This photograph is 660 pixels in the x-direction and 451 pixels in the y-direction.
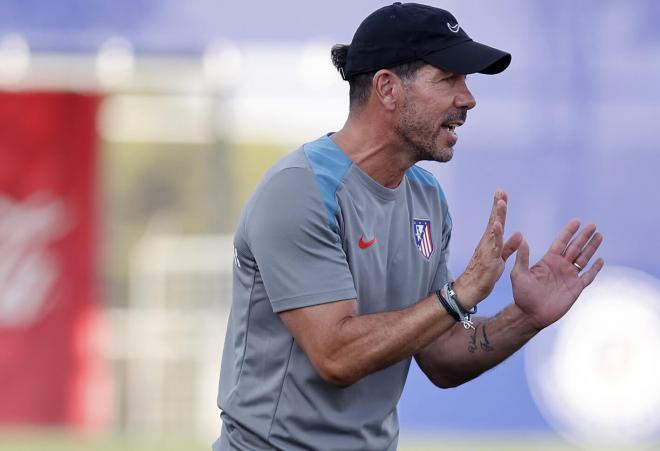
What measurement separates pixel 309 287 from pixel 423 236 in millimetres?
605

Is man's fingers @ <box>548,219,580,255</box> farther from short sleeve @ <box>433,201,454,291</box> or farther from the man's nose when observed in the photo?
the man's nose

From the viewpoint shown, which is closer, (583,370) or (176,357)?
(583,370)

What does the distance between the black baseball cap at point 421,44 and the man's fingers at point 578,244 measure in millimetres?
634

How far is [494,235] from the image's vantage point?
13.4 ft

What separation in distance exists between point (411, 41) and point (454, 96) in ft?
0.77

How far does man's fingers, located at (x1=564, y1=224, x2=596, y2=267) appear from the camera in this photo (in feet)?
15.1

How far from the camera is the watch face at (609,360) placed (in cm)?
1077

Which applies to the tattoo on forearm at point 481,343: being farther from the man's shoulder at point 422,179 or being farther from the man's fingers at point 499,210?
the man's fingers at point 499,210

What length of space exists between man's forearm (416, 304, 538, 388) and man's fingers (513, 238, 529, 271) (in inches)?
7.3

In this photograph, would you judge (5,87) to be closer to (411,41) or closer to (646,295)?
(646,295)

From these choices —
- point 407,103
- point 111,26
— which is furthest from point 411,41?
point 111,26

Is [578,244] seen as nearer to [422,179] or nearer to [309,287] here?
[422,179]

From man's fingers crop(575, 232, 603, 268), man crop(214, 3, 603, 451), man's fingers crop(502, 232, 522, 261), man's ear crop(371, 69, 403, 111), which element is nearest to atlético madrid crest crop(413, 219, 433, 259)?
man crop(214, 3, 603, 451)

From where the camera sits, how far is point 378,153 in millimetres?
4555
